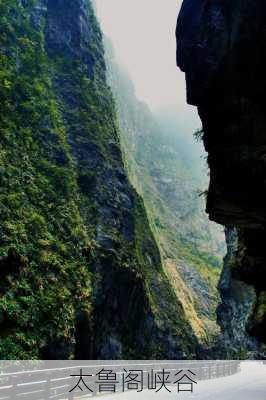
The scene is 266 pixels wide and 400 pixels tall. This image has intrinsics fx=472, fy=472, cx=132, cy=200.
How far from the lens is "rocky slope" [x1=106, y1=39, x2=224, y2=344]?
2544 inches

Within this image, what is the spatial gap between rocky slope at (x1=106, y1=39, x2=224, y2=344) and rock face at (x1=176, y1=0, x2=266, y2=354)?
42.2 m

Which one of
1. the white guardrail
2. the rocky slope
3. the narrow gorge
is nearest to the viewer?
the narrow gorge

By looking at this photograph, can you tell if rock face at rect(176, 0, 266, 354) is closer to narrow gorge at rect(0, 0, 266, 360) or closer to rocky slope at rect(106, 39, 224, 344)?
narrow gorge at rect(0, 0, 266, 360)

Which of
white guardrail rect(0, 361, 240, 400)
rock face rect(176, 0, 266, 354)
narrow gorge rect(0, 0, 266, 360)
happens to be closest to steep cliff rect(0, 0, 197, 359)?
narrow gorge rect(0, 0, 266, 360)

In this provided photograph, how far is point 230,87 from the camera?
10.4 metres

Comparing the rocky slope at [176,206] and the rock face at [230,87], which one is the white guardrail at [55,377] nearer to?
the rock face at [230,87]

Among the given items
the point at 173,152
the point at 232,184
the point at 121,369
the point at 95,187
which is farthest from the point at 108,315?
the point at 173,152

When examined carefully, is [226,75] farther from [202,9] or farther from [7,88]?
[7,88]

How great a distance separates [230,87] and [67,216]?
1814 cm

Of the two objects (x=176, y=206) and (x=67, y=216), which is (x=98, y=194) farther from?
(x=176, y=206)

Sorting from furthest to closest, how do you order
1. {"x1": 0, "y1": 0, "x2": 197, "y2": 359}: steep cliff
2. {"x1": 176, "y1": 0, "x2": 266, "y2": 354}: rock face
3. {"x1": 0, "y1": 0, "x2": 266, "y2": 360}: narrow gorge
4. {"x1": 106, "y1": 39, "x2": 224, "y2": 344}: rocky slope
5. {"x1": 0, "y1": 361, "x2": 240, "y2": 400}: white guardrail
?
{"x1": 106, "y1": 39, "x2": 224, "y2": 344}: rocky slope < {"x1": 0, "y1": 0, "x2": 197, "y2": 359}: steep cliff < {"x1": 0, "y1": 361, "x2": 240, "y2": 400}: white guardrail < {"x1": 0, "y1": 0, "x2": 266, "y2": 360}: narrow gorge < {"x1": 176, "y1": 0, "x2": 266, "y2": 354}: rock face

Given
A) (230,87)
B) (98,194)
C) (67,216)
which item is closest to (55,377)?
(230,87)

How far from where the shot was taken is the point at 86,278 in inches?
1005

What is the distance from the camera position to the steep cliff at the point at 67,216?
20.7 metres
